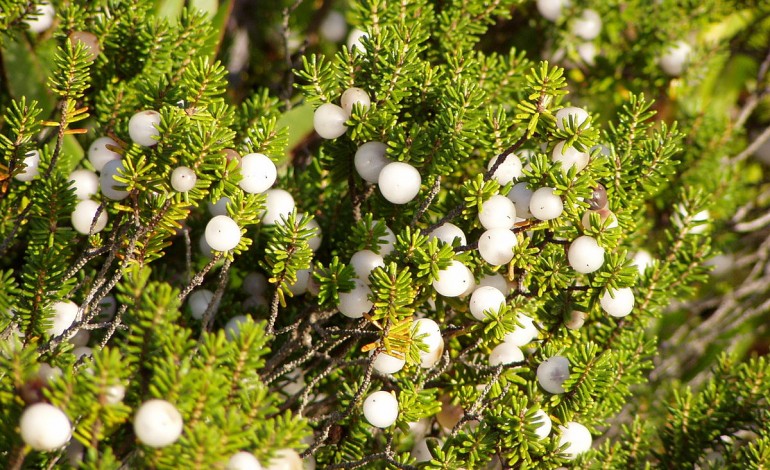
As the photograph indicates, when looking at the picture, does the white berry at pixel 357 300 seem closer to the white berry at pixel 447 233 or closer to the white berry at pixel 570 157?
the white berry at pixel 447 233

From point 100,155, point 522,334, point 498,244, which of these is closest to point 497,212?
point 498,244

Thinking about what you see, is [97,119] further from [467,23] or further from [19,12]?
[467,23]

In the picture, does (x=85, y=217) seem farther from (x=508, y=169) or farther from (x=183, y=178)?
(x=508, y=169)

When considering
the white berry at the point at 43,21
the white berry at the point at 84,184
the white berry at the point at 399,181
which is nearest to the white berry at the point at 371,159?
the white berry at the point at 399,181

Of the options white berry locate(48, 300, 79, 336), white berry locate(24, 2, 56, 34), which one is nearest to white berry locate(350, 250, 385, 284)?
white berry locate(48, 300, 79, 336)

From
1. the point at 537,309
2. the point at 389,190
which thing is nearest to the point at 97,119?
the point at 389,190

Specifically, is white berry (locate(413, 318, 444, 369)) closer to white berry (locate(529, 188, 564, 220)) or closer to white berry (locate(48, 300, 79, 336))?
white berry (locate(529, 188, 564, 220))
